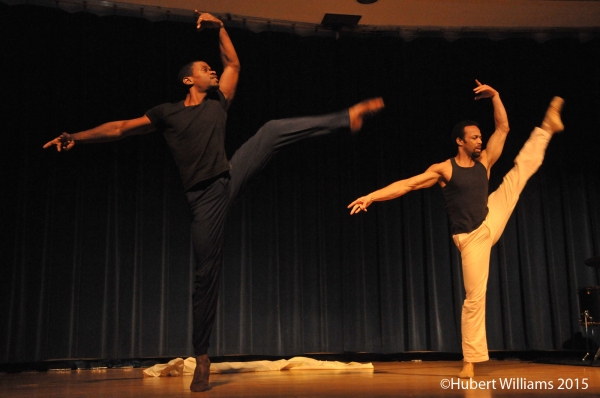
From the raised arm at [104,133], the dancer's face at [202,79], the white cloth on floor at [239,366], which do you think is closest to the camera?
the raised arm at [104,133]

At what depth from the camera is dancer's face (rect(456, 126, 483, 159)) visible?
4.01 metres

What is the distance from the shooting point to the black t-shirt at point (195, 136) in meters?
3.16

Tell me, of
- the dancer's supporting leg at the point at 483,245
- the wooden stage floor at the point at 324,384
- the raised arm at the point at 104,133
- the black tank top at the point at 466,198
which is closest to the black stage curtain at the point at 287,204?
the wooden stage floor at the point at 324,384

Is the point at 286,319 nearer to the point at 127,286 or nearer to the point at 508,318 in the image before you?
the point at 127,286

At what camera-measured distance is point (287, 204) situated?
6180 millimetres

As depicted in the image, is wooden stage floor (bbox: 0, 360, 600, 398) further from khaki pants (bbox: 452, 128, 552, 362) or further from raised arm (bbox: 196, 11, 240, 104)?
raised arm (bbox: 196, 11, 240, 104)

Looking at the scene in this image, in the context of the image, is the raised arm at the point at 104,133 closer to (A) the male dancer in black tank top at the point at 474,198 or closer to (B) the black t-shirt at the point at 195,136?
(B) the black t-shirt at the point at 195,136

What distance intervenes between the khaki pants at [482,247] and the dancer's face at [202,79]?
1.90 metres

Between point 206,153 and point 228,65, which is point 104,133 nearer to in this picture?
point 206,153

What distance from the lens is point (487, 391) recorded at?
2.92 metres

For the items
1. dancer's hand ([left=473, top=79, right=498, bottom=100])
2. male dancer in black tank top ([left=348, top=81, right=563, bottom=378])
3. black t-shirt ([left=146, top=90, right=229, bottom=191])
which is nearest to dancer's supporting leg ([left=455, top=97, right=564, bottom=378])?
male dancer in black tank top ([left=348, top=81, right=563, bottom=378])

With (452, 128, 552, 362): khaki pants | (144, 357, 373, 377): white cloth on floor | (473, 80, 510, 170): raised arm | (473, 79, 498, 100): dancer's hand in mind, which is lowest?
(144, 357, 373, 377): white cloth on floor

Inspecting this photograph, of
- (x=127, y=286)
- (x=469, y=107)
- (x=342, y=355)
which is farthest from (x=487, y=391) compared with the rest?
(x=469, y=107)

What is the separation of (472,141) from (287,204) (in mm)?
2568
